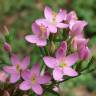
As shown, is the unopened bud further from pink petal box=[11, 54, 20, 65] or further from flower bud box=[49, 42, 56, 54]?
pink petal box=[11, 54, 20, 65]

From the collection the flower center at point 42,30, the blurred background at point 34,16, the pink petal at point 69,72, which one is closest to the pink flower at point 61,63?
the pink petal at point 69,72

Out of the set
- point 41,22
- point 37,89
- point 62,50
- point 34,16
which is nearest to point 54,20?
point 41,22

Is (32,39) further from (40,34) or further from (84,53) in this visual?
(84,53)

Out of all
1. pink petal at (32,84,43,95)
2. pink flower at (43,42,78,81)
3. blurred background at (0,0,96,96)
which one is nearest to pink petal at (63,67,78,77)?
pink flower at (43,42,78,81)

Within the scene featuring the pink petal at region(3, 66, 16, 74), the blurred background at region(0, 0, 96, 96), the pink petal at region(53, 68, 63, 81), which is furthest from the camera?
the blurred background at region(0, 0, 96, 96)

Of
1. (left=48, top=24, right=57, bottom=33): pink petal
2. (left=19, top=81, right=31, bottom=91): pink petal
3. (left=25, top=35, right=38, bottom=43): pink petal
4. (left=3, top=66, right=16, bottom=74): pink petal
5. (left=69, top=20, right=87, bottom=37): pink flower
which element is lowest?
(left=19, top=81, right=31, bottom=91): pink petal

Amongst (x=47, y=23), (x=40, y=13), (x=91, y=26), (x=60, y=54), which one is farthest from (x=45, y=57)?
(x=91, y=26)

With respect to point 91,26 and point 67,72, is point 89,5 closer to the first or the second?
point 91,26
